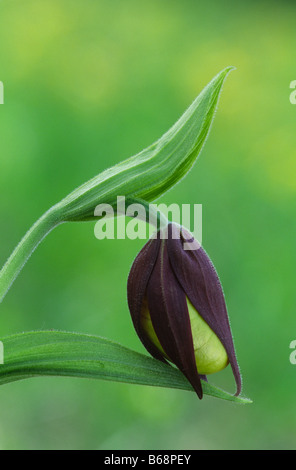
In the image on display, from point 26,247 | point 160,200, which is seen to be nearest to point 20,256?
point 26,247

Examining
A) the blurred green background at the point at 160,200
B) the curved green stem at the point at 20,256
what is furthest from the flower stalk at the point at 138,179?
the blurred green background at the point at 160,200

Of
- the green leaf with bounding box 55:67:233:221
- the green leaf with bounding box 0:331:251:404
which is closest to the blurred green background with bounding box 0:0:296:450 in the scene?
the green leaf with bounding box 0:331:251:404

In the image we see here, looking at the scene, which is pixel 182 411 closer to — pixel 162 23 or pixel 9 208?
pixel 9 208

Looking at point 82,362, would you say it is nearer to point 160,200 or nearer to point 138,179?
point 138,179

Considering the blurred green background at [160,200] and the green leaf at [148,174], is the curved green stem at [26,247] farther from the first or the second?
the blurred green background at [160,200]

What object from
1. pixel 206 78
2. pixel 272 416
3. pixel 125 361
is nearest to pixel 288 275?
pixel 272 416

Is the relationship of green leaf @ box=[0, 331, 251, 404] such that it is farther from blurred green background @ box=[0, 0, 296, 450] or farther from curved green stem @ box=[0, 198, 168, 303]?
blurred green background @ box=[0, 0, 296, 450]
